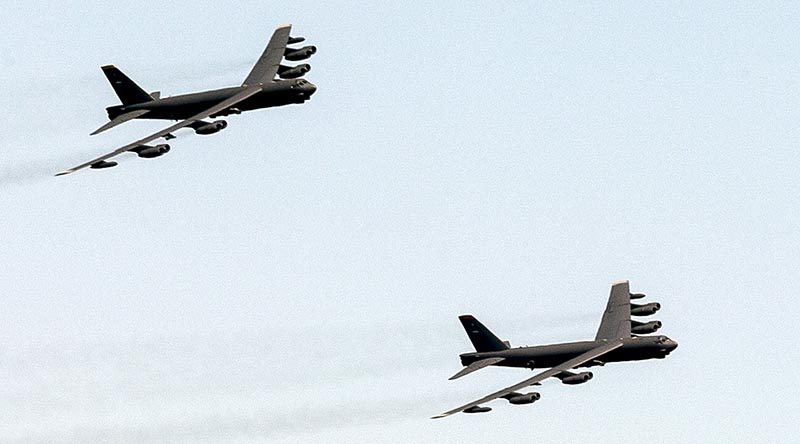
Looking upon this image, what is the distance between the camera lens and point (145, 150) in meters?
130

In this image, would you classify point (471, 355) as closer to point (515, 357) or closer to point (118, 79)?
point (515, 357)

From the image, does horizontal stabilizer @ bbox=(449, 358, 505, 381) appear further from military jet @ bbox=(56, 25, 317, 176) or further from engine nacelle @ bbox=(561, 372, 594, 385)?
military jet @ bbox=(56, 25, 317, 176)

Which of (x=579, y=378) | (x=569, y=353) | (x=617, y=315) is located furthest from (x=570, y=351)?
(x=617, y=315)

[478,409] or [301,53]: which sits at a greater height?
[301,53]

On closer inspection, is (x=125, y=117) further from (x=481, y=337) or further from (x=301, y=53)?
(x=481, y=337)

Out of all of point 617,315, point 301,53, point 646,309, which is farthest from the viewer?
point 617,315

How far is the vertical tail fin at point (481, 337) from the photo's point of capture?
147m

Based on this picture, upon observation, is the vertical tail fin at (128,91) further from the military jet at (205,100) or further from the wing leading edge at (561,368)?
the wing leading edge at (561,368)

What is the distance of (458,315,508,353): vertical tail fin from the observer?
Answer: 481 feet

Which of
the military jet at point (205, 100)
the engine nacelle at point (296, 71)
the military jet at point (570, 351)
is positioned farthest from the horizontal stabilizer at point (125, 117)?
the military jet at point (570, 351)

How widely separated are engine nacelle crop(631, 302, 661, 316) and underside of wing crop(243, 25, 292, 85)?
34586 mm

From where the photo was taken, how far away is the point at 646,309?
15050 centimetres

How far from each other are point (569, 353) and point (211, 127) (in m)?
32.8

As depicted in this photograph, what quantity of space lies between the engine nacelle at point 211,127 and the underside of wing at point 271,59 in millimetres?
7577
